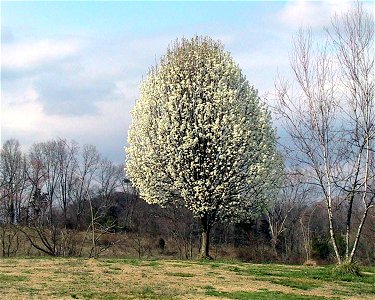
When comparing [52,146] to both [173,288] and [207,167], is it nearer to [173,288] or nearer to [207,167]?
[207,167]

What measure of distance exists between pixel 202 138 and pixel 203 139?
3.6 inches

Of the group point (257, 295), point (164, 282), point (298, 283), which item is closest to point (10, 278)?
point (164, 282)

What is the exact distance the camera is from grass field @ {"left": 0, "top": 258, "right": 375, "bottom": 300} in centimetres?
1177

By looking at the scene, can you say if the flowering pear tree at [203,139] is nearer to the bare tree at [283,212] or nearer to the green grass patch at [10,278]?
the green grass patch at [10,278]

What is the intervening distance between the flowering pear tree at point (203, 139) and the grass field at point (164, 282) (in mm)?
4846

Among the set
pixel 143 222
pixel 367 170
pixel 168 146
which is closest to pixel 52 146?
pixel 143 222

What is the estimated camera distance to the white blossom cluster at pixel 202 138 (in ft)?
74.2

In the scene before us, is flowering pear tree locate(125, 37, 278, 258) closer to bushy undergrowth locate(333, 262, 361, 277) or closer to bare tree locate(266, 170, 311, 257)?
bushy undergrowth locate(333, 262, 361, 277)

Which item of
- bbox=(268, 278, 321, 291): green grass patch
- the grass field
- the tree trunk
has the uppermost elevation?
the tree trunk

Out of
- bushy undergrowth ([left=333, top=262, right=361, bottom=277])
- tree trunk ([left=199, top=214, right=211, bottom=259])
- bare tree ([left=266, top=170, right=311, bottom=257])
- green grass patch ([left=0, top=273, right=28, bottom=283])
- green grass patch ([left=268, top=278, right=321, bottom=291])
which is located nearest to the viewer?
green grass patch ([left=0, top=273, right=28, bottom=283])

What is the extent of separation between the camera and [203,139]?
2275 centimetres

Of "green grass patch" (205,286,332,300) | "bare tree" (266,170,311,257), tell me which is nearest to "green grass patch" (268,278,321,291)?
"green grass patch" (205,286,332,300)

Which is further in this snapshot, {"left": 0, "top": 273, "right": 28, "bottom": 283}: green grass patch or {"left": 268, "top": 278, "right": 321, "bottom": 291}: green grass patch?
{"left": 268, "top": 278, "right": 321, "bottom": 291}: green grass patch

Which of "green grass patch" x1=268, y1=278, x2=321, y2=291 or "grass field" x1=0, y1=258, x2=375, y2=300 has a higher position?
"grass field" x1=0, y1=258, x2=375, y2=300
